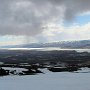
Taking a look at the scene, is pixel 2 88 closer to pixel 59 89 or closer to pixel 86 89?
pixel 59 89

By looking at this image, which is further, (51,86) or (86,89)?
(51,86)

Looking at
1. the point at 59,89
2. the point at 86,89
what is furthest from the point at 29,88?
the point at 86,89

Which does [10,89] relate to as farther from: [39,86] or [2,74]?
[2,74]

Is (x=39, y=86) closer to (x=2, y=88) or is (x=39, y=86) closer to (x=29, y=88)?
(x=29, y=88)

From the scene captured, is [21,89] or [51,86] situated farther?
[51,86]

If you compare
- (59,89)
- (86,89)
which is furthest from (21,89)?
(86,89)

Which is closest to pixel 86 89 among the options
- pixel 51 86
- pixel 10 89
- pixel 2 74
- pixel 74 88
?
pixel 74 88

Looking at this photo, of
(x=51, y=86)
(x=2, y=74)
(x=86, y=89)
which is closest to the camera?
(x=86, y=89)

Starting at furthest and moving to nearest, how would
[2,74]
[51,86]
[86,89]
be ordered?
[2,74] → [51,86] → [86,89]
